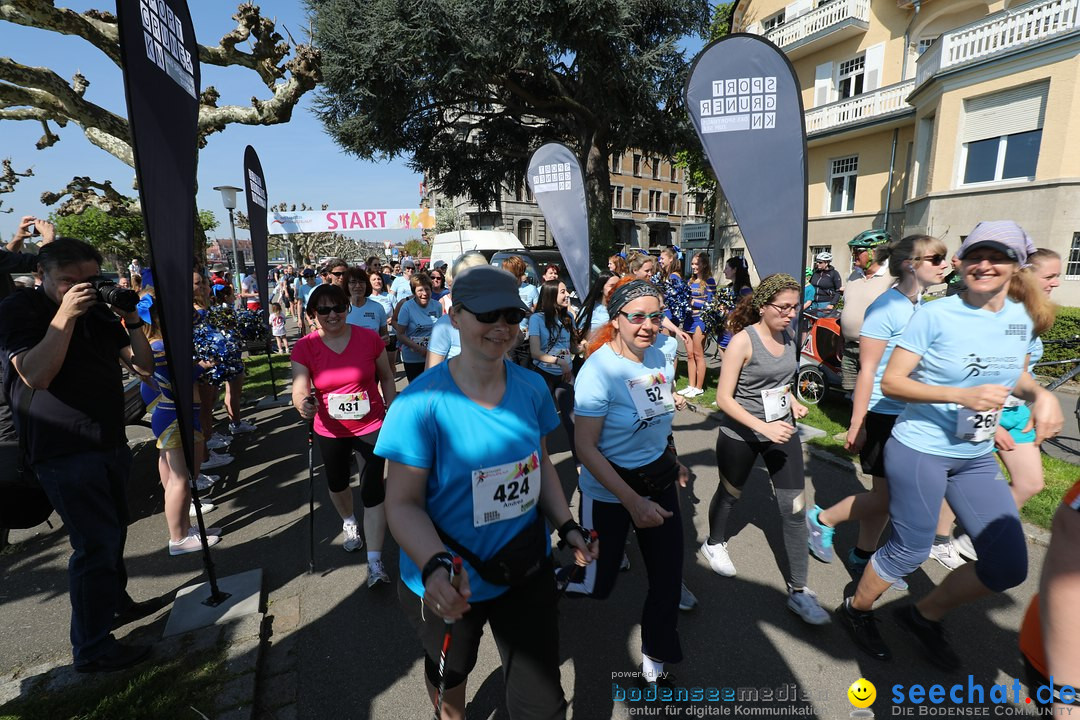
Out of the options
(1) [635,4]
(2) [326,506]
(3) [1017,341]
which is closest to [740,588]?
(3) [1017,341]

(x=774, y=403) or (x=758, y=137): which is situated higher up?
(x=758, y=137)

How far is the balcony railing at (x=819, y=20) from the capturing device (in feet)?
64.6

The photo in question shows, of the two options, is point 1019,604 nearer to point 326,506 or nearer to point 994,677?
point 994,677

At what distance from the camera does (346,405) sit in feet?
11.2

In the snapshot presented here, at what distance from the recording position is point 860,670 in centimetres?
258

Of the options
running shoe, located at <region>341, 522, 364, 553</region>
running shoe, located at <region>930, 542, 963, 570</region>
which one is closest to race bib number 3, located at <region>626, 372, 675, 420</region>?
running shoe, located at <region>930, 542, 963, 570</region>

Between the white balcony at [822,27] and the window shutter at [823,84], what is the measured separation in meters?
0.88

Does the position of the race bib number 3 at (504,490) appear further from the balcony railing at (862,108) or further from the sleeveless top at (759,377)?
the balcony railing at (862,108)

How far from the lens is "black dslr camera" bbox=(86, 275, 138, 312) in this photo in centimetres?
272

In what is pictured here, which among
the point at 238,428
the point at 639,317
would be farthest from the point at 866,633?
the point at 238,428

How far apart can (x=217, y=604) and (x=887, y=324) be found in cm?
443

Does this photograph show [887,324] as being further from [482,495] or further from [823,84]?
[823,84]

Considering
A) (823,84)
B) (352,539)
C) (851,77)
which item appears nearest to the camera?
(352,539)

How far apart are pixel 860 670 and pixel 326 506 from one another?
161 inches
